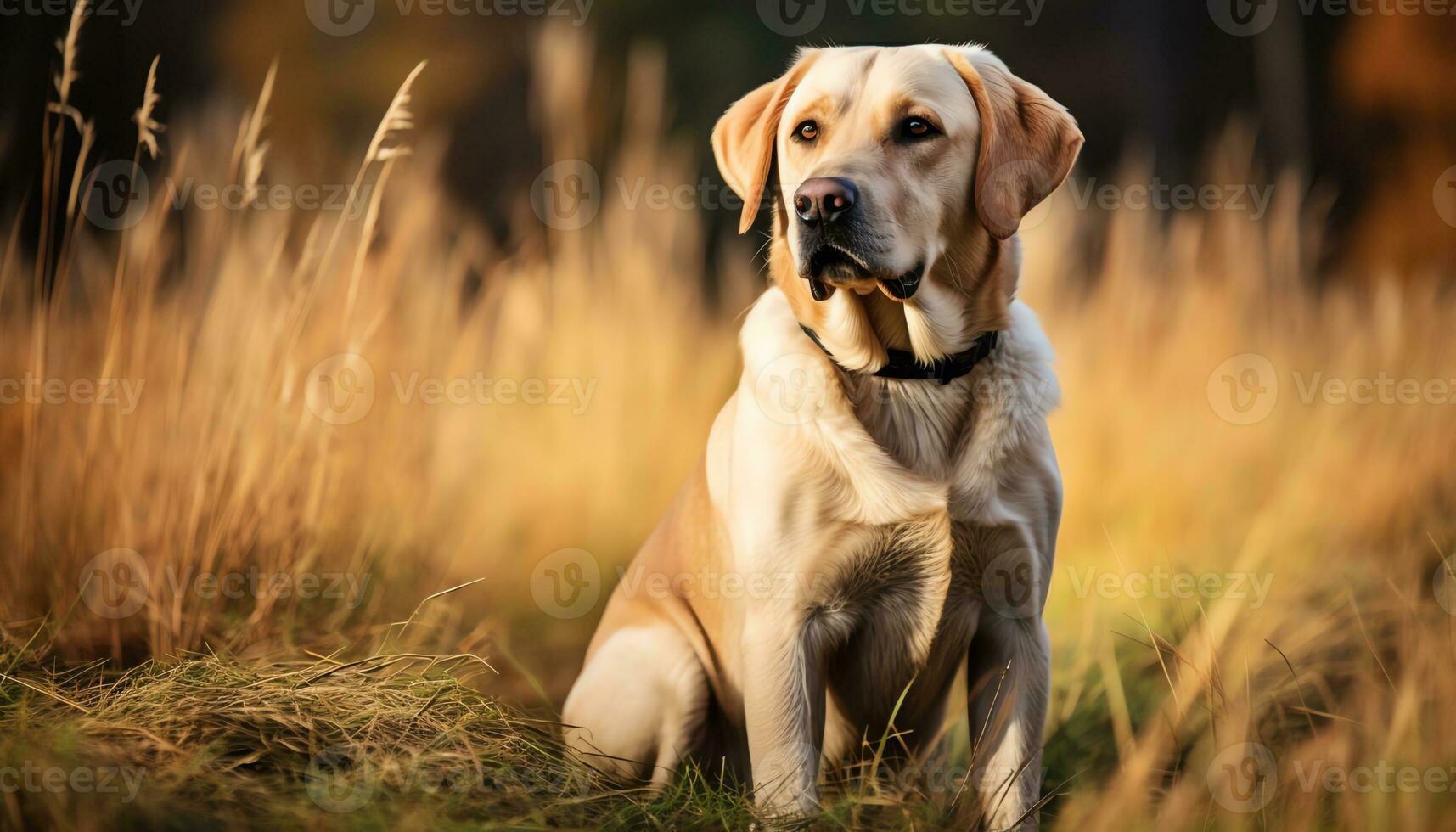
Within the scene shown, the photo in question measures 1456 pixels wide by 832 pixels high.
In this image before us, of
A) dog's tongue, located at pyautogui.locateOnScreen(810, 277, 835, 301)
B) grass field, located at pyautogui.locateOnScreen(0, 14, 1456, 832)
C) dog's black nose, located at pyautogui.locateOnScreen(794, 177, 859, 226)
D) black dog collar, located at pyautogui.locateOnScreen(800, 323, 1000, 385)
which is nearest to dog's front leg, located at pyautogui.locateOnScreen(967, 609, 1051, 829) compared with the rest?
grass field, located at pyautogui.locateOnScreen(0, 14, 1456, 832)

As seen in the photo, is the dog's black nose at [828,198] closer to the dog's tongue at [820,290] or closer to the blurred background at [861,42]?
the dog's tongue at [820,290]

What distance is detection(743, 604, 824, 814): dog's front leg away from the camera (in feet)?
7.20

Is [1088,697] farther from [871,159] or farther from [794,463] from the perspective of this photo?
[871,159]

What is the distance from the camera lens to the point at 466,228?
4492 mm

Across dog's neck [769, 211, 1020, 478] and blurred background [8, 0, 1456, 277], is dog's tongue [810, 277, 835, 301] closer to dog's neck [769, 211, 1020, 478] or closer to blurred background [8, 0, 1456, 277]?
dog's neck [769, 211, 1020, 478]

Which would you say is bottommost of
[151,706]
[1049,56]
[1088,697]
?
[1088,697]

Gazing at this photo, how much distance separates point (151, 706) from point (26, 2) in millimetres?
2911

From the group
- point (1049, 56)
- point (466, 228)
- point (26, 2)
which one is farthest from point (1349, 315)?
point (26, 2)

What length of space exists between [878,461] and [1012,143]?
0.71 m

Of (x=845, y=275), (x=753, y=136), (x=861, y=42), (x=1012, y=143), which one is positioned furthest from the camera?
(x=861, y=42)

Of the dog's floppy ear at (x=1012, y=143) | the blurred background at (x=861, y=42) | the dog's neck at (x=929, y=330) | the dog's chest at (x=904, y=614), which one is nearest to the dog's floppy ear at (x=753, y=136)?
the dog's neck at (x=929, y=330)

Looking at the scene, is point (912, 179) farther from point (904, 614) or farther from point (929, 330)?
point (904, 614)

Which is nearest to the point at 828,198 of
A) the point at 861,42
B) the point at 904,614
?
the point at 904,614

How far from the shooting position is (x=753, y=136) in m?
2.48
